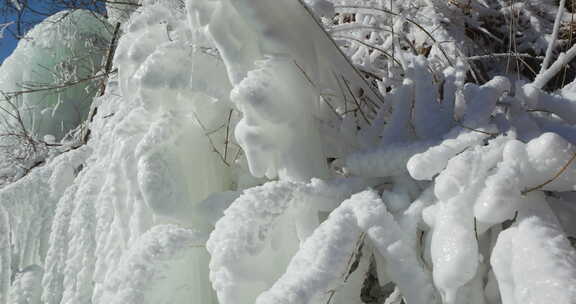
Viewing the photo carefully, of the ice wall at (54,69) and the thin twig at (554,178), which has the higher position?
the ice wall at (54,69)

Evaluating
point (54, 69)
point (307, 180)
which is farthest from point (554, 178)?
point (54, 69)

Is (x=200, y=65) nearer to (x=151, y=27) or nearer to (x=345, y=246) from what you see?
(x=151, y=27)

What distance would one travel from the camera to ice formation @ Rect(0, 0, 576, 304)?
0.61 meters

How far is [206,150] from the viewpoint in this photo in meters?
0.91

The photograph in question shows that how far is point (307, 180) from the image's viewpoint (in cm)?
79

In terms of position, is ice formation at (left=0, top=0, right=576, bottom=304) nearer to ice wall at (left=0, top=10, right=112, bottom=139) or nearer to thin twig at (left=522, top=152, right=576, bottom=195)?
thin twig at (left=522, top=152, right=576, bottom=195)

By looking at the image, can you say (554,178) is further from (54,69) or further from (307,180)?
(54,69)

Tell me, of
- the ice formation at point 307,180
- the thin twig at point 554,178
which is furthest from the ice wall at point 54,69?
the thin twig at point 554,178

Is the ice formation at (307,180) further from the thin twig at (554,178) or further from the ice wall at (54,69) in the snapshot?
the ice wall at (54,69)

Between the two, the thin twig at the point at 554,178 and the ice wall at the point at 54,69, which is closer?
the thin twig at the point at 554,178

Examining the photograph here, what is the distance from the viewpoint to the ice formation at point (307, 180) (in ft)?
2.01

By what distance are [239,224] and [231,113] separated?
0.25 meters

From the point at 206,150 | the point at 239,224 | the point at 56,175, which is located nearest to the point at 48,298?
the point at 56,175

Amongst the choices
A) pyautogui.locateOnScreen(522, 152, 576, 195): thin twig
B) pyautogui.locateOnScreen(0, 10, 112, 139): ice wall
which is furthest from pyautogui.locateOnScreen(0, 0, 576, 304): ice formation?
pyautogui.locateOnScreen(0, 10, 112, 139): ice wall
